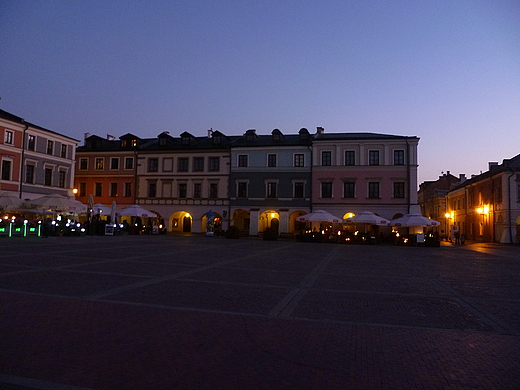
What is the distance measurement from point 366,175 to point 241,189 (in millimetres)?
12924

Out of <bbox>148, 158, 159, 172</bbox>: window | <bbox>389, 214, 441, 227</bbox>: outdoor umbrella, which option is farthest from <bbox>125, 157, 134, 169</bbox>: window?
<bbox>389, 214, 441, 227</bbox>: outdoor umbrella

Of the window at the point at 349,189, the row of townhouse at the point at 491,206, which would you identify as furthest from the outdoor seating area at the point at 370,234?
the row of townhouse at the point at 491,206

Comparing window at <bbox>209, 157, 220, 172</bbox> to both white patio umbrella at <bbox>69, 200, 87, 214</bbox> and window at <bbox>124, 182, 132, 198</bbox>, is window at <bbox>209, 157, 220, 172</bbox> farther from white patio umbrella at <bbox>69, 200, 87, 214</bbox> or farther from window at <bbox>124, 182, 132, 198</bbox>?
white patio umbrella at <bbox>69, 200, 87, 214</bbox>

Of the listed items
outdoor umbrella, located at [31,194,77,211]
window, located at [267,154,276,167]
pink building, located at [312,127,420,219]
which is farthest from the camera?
window, located at [267,154,276,167]

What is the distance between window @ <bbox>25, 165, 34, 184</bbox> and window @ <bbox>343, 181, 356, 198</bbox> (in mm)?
30337

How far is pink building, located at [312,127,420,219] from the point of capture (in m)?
41.7

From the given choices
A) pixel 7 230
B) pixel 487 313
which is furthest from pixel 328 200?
pixel 487 313

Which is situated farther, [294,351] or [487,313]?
[487,313]

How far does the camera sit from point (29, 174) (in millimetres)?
41562

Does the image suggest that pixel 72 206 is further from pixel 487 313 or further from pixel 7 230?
pixel 487 313

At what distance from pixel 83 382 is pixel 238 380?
1572 mm

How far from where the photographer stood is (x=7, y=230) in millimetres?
28234

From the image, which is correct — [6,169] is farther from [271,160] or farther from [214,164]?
[271,160]

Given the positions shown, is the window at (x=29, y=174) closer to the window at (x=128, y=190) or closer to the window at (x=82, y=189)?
the window at (x=82, y=189)
